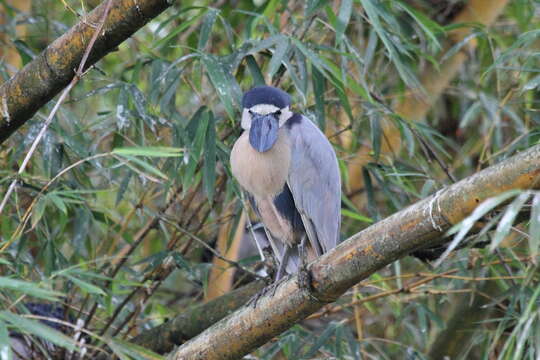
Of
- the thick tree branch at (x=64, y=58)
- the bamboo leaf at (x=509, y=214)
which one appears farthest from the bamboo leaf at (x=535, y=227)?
the thick tree branch at (x=64, y=58)

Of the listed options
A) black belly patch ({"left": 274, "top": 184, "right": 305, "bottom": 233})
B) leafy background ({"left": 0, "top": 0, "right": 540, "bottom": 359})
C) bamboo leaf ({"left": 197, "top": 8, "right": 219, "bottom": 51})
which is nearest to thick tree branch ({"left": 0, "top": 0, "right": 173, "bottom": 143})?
leafy background ({"left": 0, "top": 0, "right": 540, "bottom": 359})

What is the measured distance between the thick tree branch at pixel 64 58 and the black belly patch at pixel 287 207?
2.15 ft

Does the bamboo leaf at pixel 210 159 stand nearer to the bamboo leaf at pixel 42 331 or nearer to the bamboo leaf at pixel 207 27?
the bamboo leaf at pixel 207 27

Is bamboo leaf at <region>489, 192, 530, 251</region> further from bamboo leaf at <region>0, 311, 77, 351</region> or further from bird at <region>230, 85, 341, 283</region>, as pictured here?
bird at <region>230, 85, 341, 283</region>

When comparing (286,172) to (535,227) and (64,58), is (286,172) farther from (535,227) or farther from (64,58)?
(535,227)

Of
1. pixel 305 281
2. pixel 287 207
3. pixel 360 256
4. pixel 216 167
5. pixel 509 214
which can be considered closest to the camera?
pixel 509 214

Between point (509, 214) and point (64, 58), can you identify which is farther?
point (64, 58)

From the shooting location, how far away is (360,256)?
1.34m

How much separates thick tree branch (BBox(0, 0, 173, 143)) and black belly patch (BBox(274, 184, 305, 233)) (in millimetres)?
656

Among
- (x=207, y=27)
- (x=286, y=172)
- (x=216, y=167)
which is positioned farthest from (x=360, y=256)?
(x=216, y=167)

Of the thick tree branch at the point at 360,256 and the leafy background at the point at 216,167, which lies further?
the leafy background at the point at 216,167

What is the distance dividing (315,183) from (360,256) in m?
0.72

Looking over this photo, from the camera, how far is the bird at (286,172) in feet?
6.51

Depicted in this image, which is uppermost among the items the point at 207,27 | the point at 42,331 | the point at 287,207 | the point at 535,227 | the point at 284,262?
the point at 207,27
